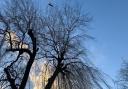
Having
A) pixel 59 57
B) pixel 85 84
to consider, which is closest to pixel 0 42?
pixel 59 57

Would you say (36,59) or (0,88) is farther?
(36,59)

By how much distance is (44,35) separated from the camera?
760 inches

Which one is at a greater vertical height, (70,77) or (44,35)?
(44,35)

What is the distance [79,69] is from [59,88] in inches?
53.4

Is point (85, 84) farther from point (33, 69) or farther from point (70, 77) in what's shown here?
point (33, 69)

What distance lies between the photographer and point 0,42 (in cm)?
1819

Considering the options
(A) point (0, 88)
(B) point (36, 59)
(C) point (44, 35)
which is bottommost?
(A) point (0, 88)

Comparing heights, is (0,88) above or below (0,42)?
below

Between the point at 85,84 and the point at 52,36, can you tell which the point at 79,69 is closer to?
the point at 85,84

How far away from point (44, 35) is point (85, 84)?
3.20 meters

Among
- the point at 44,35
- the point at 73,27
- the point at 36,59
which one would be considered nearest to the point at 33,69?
the point at 36,59

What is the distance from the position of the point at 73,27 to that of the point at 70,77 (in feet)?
9.09

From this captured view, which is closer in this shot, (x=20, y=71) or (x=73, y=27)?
(x=20, y=71)

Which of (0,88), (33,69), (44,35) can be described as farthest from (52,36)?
(0,88)
